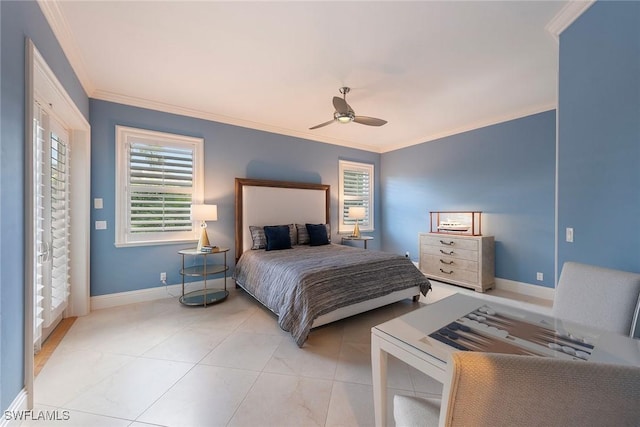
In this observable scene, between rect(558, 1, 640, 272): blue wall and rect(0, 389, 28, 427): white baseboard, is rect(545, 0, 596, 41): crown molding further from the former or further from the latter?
rect(0, 389, 28, 427): white baseboard

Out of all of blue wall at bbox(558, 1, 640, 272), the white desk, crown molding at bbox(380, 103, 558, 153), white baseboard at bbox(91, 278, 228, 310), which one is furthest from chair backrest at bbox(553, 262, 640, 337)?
white baseboard at bbox(91, 278, 228, 310)

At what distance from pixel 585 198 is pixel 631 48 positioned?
0.94 m

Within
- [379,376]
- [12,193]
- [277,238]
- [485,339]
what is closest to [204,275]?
[277,238]

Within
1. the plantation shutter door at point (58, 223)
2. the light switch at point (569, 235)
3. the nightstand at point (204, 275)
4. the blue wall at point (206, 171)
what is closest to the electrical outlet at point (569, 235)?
the light switch at point (569, 235)

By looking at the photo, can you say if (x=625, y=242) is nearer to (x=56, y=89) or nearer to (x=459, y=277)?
(x=459, y=277)

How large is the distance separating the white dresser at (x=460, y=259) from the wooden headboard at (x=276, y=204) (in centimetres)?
196

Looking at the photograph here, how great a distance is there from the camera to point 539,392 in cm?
55

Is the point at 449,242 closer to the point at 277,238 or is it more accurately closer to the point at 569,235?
the point at 569,235

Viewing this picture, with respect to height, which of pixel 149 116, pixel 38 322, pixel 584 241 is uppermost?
pixel 149 116

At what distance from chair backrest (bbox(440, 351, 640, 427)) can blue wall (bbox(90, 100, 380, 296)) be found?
3847 mm

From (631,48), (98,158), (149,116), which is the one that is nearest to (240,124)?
(149,116)

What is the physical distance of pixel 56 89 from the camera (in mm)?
2068

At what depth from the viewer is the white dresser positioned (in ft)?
12.8

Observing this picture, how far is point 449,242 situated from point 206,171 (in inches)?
157
